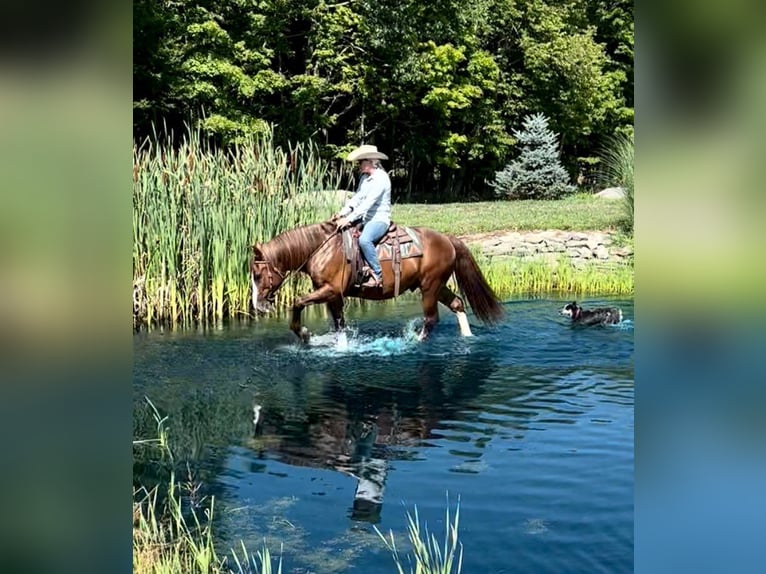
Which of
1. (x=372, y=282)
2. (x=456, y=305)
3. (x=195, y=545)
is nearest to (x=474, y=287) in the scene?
(x=456, y=305)

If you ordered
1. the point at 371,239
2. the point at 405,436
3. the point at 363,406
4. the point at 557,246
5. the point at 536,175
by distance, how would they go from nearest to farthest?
the point at 405,436 < the point at 363,406 < the point at 371,239 < the point at 557,246 < the point at 536,175

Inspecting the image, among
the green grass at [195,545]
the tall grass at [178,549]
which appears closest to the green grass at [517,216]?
the green grass at [195,545]

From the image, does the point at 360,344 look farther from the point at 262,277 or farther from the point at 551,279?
the point at 551,279

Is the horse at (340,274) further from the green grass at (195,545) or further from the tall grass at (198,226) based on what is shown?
the green grass at (195,545)

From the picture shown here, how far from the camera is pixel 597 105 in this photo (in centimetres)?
2878

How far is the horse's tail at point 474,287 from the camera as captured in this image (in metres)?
8.89

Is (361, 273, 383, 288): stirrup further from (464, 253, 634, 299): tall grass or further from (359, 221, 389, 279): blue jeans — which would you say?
(464, 253, 634, 299): tall grass

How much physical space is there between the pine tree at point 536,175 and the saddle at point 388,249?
16.1 meters

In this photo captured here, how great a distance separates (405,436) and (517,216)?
1397 centimetres

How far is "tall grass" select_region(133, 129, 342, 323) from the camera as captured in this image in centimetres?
977

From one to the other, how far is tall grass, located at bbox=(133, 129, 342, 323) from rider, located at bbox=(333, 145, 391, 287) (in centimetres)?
232

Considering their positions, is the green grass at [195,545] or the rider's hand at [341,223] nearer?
the green grass at [195,545]

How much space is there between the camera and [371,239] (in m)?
8.45
